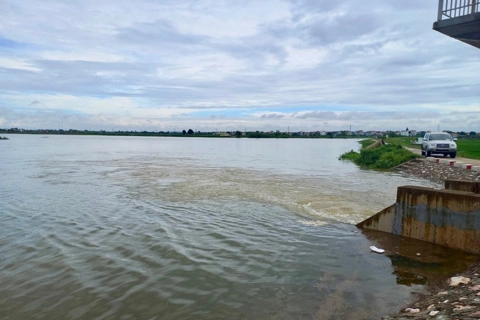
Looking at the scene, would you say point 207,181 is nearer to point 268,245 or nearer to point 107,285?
point 268,245

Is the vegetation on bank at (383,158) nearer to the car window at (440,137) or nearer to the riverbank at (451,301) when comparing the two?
the car window at (440,137)

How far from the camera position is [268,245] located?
877 cm

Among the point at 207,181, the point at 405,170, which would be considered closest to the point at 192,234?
the point at 207,181

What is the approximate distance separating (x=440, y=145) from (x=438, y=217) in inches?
897

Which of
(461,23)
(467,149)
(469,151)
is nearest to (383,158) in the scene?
(469,151)

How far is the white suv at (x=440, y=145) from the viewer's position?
92.5 ft

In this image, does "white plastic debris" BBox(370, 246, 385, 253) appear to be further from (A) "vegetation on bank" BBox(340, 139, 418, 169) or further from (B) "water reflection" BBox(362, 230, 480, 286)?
(A) "vegetation on bank" BBox(340, 139, 418, 169)

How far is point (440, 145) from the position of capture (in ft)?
93.3

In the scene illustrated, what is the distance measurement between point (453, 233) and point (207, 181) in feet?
46.6

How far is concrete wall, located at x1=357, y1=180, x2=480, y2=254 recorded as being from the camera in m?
7.93

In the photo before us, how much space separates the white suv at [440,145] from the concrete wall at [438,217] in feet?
69.0

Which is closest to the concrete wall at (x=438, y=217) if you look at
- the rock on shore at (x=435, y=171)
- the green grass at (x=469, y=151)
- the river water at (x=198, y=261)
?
the river water at (x=198, y=261)

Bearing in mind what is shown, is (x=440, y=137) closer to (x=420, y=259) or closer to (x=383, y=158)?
(x=383, y=158)

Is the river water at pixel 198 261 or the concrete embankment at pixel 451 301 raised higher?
the concrete embankment at pixel 451 301
